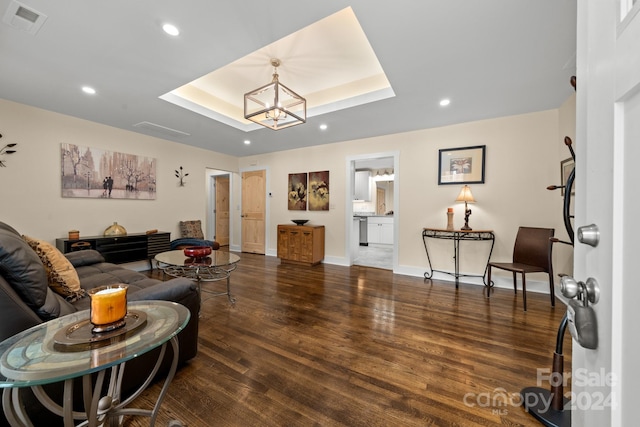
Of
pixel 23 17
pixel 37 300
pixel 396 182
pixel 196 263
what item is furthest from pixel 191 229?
pixel 396 182

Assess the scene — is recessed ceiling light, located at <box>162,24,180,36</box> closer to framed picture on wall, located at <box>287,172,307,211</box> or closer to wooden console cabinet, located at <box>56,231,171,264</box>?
wooden console cabinet, located at <box>56,231,171,264</box>

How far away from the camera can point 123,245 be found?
3.82m

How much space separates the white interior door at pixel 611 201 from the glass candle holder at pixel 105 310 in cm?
149

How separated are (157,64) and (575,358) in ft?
11.3

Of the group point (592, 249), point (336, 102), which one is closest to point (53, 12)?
point (336, 102)

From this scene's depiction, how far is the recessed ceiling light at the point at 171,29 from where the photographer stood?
6.21ft

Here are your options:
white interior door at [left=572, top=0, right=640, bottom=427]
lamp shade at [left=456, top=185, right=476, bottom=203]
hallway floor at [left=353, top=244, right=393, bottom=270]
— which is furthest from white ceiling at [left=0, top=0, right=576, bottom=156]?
hallway floor at [left=353, top=244, right=393, bottom=270]

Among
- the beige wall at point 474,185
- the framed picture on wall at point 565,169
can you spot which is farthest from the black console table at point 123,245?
the framed picture on wall at point 565,169

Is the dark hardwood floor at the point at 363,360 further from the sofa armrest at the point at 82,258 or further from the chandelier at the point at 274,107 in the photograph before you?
the chandelier at the point at 274,107

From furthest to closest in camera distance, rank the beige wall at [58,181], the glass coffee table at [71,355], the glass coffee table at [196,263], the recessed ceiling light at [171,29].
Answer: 1. the beige wall at [58,181]
2. the glass coffee table at [196,263]
3. the recessed ceiling light at [171,29]
4. the glass coffee table at [71,355]

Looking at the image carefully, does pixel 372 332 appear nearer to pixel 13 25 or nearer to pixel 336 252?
pixel 336 252

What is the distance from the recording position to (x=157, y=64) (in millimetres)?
2365

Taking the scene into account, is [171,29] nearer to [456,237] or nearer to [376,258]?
[456,237]

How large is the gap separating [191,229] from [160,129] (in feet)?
6.64
